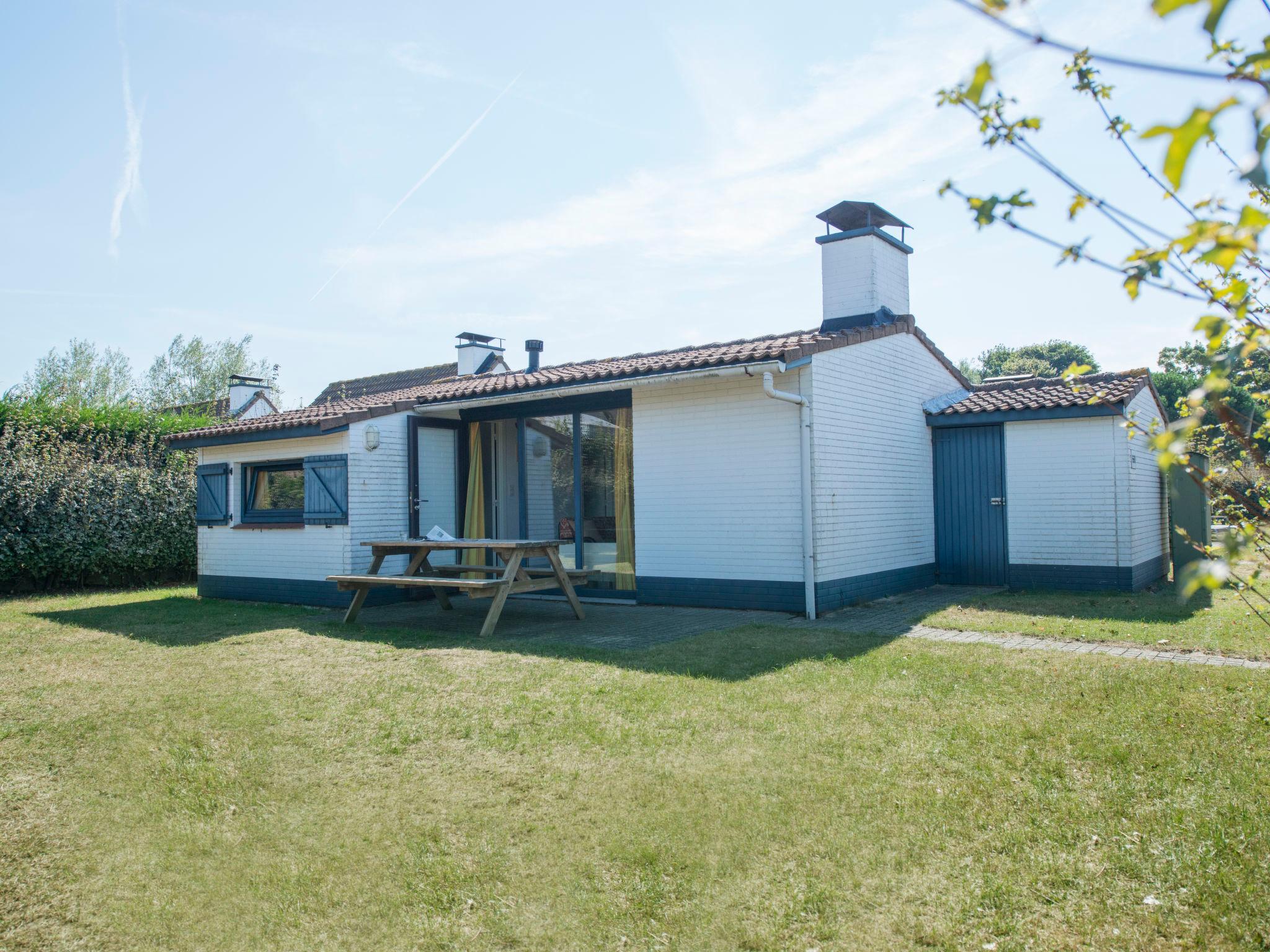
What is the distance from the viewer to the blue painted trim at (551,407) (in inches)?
407

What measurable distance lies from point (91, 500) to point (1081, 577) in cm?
1421

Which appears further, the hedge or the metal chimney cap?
the hedge

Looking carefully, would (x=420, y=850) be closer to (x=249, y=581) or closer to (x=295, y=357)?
(x=249, y=581)

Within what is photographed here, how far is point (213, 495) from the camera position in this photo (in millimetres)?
12109

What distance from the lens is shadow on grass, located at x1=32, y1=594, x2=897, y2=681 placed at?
6562 mm

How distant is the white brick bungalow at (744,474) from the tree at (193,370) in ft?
80.3

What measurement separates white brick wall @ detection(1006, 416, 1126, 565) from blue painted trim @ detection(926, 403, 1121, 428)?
10 cm

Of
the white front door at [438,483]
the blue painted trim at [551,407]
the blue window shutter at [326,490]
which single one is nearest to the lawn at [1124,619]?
the blue painted trim at [551,407]

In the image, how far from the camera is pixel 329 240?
1135 centimetres

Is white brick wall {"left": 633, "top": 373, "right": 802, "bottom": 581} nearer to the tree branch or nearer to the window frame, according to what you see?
the window frame

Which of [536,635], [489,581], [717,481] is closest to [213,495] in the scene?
[489,581]

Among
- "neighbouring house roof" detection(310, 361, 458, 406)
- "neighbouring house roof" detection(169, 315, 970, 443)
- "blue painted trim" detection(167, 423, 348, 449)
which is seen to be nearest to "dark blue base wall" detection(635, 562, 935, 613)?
"neighbouring house roof" detection(169, 315, 970, 443)

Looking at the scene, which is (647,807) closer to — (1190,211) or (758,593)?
(1190,211)

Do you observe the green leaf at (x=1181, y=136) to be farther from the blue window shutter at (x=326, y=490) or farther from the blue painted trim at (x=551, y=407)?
the blue window shutter at (x=326, y=490)
